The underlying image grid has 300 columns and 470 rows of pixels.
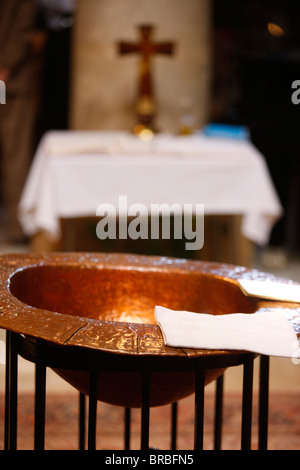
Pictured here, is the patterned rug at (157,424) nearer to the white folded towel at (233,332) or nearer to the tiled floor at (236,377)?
the tiled floor at (236,377)

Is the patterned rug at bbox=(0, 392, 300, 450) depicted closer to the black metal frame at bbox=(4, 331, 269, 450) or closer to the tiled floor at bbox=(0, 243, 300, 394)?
the tiled floor at bbox=(0, 243, 300, 394)

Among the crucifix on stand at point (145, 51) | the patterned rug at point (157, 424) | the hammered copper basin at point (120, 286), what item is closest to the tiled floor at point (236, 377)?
the patterned rug at point (157, 424)

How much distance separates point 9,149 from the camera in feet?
19.8

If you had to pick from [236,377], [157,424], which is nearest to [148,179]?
[236,377]

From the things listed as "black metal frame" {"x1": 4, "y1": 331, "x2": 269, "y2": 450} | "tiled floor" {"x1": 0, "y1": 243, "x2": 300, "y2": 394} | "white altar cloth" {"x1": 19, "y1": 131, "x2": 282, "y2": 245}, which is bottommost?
"tiled floor" {"x1": 0, "y1": 243, "x2": 300, "y2": 394}

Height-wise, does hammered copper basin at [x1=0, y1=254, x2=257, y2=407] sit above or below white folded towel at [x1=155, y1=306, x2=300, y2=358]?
above

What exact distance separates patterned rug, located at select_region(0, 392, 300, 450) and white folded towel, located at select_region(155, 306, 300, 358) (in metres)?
1.31

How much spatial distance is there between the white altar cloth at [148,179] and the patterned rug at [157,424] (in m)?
1.28

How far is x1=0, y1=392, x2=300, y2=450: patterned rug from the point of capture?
2.54m

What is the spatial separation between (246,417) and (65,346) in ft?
1.23

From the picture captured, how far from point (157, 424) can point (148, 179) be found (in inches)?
64.3

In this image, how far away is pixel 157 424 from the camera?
8.88 ft

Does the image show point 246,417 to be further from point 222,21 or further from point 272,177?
point 222,21

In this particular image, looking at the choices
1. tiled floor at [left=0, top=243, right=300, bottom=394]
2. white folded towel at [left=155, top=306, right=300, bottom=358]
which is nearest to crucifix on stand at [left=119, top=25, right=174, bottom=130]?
tiled floor at [left=0, top=243, right=300, bottom=394]
